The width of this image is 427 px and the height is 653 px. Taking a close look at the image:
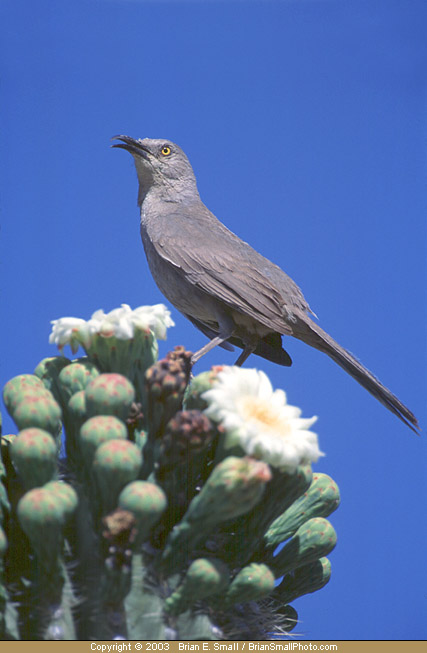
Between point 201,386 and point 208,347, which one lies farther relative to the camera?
point 208,347

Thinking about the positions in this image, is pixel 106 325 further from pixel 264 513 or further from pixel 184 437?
pixel 264 513

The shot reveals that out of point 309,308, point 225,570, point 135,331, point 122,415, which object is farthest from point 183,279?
point 225,570

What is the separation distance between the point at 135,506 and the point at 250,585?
50 cm

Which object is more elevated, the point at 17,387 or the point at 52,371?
the point at 52,371

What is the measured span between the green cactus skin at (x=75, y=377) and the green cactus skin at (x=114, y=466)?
1.45ft

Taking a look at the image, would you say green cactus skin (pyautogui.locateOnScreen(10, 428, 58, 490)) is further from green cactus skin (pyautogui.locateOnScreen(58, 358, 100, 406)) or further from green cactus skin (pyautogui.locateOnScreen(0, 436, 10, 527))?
green cactus skin (pyautogui.locateOnScreen(58, 358, 100, 406))

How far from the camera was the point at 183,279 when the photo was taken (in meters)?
3.94

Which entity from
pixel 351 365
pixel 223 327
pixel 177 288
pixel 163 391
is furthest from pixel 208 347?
pixel 163 391

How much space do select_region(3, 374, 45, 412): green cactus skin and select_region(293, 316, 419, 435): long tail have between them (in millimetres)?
2028

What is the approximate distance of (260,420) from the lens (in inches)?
76.2

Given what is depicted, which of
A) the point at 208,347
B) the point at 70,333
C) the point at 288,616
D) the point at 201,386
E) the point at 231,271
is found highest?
the point at 231,271

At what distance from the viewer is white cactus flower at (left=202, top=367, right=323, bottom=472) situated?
6.01 ft

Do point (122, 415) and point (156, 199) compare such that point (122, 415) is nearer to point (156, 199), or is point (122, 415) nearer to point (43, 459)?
point (43, 459)

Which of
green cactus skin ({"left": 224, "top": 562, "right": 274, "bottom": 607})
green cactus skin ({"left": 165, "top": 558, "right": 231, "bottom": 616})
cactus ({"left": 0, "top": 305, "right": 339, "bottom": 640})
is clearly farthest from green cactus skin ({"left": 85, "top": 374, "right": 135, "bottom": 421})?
green cactus skin ({"left": 224, "top": 562, "right": 274, "bottom": 607})
